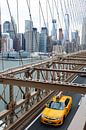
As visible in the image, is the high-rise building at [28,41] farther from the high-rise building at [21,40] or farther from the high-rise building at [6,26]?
the high-rise building at [6,26]

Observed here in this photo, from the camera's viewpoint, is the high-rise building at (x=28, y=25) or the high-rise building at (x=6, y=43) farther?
the high-rise building at (x=28, y=25)

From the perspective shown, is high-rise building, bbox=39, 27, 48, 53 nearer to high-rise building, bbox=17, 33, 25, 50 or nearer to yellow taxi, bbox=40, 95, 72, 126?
high-rise building, bbox=17, 33, 25, 50

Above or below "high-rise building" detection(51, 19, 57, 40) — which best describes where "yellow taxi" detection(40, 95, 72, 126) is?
below

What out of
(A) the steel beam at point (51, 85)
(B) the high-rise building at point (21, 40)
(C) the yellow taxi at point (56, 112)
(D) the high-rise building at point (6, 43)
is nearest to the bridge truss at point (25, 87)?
(A) the steel beam at point (51, 85)

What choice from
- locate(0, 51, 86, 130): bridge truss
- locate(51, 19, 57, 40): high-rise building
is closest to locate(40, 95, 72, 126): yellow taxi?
locate(0, 51, 86, 130): bridge truss

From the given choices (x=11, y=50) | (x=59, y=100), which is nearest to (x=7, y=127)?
(x=11, y=50)

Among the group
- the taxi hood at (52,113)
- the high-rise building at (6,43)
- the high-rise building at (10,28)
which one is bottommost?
the taxi hood at (52,113)

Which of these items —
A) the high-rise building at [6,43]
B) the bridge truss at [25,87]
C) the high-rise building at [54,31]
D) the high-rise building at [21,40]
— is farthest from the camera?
the high-rise building at [54,31]

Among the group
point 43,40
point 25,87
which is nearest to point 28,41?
point 43,40

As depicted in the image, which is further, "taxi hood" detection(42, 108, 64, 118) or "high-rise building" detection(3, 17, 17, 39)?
"taxi hood" detection(42, 108, 64, 118)
